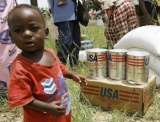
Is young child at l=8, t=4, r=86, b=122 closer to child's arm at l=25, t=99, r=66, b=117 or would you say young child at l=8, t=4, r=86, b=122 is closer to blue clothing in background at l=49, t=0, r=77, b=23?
child's arm at l=25, t=99, r=66, b=117

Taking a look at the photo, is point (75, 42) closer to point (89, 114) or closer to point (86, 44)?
point (86, 44)

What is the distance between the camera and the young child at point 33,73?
41.9 inches

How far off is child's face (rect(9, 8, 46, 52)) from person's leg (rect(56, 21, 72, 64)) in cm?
168

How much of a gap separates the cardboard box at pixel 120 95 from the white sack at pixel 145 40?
0.31 m

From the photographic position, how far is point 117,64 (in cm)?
203

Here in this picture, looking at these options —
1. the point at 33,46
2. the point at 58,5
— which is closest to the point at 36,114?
the point at 33,46

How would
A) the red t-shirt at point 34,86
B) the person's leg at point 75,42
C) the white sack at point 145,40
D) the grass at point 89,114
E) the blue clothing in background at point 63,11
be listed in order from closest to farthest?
the red t-shirt at point 34,86, the grass at point 89,114, the white sack at point 145,40, the blue clothing in background at point 63,11, the person's leg at point 75,42

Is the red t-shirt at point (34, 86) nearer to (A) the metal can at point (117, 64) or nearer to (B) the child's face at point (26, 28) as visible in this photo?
(B) the child's face at point (26, 28)

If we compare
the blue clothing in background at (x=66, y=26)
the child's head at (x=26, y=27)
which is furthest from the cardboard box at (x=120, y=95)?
the child's head at (x=26, y=27)

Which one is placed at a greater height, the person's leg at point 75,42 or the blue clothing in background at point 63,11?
the blue clothing in background at point 63,11

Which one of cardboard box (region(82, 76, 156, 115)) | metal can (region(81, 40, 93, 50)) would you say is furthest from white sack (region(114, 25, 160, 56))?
metal can (region(81, 40, 93, 50))

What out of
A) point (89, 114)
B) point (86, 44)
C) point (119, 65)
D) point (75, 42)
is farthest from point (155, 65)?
point (86, 44)

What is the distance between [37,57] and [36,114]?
236 millimetres

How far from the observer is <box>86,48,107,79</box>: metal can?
2.03 meters
